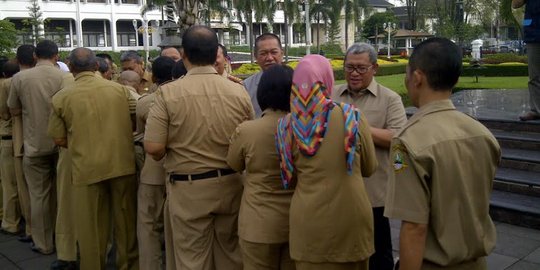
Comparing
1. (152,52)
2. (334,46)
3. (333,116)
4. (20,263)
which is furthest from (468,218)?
(334,46)

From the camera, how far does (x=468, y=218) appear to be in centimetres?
203

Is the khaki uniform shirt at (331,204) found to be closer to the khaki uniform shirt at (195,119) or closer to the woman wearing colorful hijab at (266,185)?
the woman wearing colorful hijab at (266,185)

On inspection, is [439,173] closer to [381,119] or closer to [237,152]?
[237,152]

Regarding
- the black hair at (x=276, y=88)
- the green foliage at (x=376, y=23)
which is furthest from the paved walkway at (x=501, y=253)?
the green foliage at (x=376, y=23)

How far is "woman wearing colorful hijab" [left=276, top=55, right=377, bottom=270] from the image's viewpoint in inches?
96.0

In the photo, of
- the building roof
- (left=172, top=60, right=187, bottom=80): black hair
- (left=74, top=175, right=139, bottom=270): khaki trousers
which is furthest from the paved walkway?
the building roof

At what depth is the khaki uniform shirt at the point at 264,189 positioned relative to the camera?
274 cm

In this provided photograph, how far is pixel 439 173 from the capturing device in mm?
1936

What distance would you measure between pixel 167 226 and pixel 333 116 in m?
1.63

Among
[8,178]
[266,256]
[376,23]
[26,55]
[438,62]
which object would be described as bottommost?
[8,178]

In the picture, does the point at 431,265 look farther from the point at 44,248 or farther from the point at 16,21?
the point at 16,21

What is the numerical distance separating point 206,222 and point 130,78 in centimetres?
210

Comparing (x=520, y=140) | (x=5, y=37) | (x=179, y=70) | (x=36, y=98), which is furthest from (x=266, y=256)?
(x=5, y=37)

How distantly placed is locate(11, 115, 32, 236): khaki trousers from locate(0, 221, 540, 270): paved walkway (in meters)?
0.27
